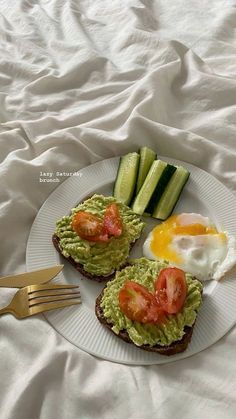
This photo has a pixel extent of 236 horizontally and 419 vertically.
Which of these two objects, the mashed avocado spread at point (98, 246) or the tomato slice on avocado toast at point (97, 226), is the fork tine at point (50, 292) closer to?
the mashed avocado spread at point (98, 246)

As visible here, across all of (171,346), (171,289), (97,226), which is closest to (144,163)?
(97,226)

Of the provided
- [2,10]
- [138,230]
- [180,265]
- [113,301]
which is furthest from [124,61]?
[113,301]

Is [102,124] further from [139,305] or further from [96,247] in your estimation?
[139,305]

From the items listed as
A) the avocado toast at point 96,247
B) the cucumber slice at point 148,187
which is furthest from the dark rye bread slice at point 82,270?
the cucumber slice at point 148,187

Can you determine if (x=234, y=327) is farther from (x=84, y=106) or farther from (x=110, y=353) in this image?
(x=84, y=106)

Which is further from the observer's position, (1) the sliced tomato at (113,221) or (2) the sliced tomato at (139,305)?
(1) the sliced tomato at (113,221)

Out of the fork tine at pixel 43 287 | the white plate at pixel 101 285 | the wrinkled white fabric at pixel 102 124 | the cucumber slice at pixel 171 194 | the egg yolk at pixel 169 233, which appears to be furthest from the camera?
the cucumber slice at pixel 171 194
